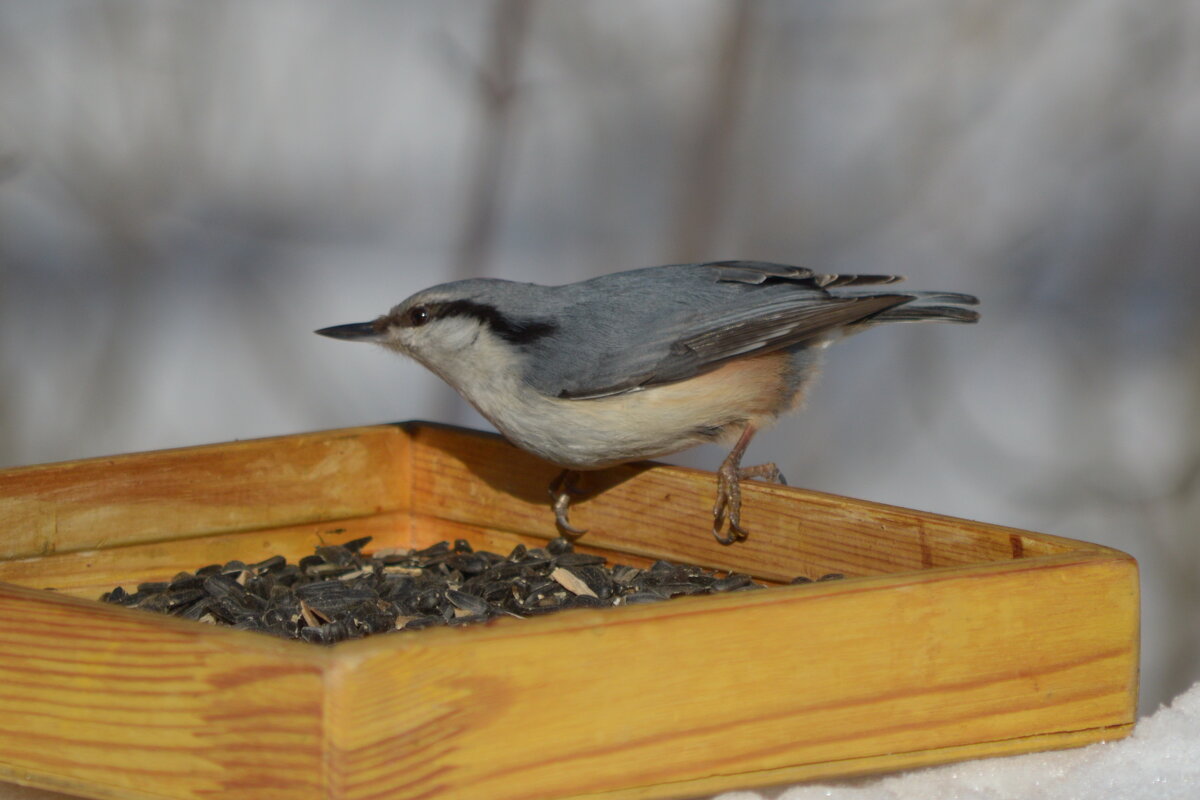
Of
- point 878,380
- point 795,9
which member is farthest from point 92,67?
point 878,380

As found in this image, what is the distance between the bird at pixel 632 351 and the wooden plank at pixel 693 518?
7 centimetres

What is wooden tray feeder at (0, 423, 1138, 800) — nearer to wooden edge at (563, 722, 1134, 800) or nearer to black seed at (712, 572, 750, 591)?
wooden edge at (563, 722, 1134, 800)

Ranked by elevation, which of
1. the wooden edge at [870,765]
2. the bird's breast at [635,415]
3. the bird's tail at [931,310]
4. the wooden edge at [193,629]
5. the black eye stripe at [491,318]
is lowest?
the wooden edge at [870,765]

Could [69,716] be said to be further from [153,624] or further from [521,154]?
[521,154]

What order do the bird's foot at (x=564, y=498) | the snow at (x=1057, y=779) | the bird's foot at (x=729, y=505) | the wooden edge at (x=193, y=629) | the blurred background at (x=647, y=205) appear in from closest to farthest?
the wooden edge at (x=193, y=629) → the snow at (x=1057, y=779) → the bird's foot at (x=729, y=505) → the bird's foot at (x=564, y=498) → the blurred background at (x=647, y=205)

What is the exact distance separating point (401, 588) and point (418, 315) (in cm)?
60

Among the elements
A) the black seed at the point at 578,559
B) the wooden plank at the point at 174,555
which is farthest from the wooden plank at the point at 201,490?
the black seed at the point at 578,559

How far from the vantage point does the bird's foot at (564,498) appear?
3172 millimetres

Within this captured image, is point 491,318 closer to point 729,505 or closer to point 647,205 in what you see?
point 729,505

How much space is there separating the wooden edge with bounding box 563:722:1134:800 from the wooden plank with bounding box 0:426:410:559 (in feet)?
4.94

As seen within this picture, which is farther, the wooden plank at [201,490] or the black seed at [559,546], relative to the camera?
the black seed at [559,546]

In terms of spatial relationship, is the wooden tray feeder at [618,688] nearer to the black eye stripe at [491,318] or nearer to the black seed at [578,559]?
the black seed at [578,559]

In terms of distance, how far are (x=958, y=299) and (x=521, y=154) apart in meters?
2.39

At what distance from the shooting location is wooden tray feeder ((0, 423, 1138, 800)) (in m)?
1.79
